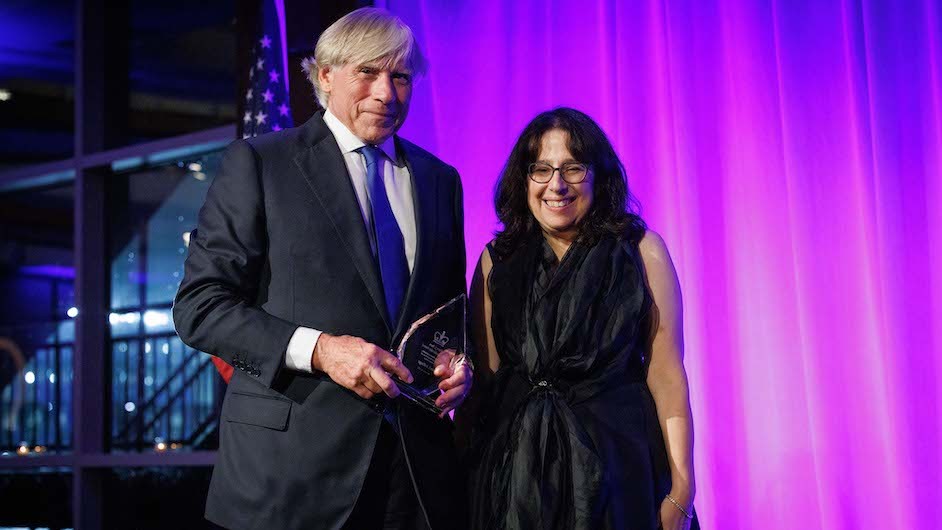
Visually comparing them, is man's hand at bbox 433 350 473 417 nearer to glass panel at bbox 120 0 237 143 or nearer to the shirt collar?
the shirt collar

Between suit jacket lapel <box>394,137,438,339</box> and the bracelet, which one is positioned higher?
suit jacket lapel <box>394,137,438,339</box>

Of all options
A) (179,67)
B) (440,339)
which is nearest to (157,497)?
(179,67)

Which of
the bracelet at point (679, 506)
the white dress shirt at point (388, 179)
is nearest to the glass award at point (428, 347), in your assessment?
the white dress shirt at point (388, 179)

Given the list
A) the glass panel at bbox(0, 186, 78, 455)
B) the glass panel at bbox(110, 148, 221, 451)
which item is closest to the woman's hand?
the glass panel at bbox(110, 148, 221, 451)

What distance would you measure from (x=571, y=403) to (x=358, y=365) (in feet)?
1.83

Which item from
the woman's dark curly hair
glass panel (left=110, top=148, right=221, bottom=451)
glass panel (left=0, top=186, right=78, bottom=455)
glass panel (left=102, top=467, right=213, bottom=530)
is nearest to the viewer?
the woman's dark curly hair

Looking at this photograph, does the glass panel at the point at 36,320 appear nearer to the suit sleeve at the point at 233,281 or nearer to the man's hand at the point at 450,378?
the suit sleeve at the point at 233,281

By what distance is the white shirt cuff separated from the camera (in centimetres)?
160

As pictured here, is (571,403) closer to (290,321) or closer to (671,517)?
(671,517)

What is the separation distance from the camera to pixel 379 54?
1826 mm

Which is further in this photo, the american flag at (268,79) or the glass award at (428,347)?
the american flag at (268,79)

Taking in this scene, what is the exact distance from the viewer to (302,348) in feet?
5.25

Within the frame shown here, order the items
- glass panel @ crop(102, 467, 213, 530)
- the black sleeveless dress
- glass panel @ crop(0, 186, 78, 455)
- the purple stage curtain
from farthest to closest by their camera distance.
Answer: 1. glass panel @ crop(0, 186, 78, 455)
2. glass panel @ crop(102, 467, 213, 530)
3. the purple stage curtain
4. the black sleeveless dress

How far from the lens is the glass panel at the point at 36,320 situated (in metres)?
4.78
